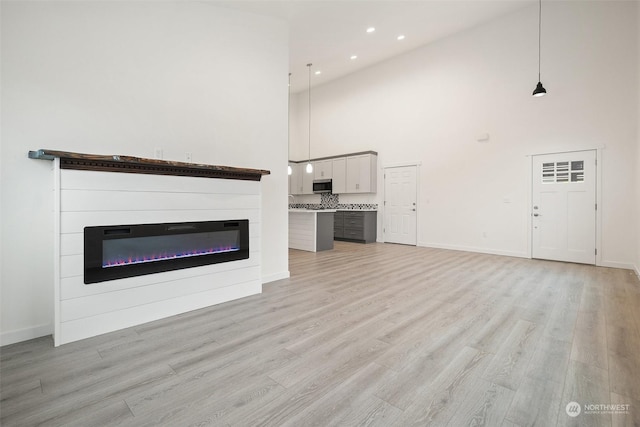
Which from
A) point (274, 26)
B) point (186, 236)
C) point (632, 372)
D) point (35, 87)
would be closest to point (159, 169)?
point (186, 236)

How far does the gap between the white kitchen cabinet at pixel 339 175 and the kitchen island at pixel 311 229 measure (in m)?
1.96

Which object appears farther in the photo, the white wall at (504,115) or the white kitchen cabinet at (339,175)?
the white kitchen cabinet at (339,175)

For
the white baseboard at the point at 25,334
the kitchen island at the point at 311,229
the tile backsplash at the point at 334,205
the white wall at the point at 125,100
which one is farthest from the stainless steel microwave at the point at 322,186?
the white baseboard at the point at 25,334

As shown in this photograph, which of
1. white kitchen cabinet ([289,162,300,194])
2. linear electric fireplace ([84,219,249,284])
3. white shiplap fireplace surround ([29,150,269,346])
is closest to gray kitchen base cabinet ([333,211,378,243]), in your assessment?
white kitchen cabinet ([289,162,300,194])

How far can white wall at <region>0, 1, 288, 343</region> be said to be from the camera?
2295 mm

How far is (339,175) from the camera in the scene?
867 centimetres

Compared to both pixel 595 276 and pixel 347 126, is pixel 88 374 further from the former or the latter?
pixel 347 126

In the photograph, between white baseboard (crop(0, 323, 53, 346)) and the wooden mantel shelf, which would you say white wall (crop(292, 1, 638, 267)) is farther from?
white baseboard (crop(0, 323, 53, 346))

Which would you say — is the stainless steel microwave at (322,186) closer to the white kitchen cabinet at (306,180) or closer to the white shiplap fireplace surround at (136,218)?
the white kitchen cabinet at (306,180)

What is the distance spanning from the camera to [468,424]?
136 centimetres

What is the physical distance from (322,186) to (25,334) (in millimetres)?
7422

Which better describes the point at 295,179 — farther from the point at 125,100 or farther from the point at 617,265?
the point at 617,265

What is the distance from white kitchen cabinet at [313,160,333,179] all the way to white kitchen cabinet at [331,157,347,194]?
0.14 meters

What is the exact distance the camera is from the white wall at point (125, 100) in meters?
2.29
